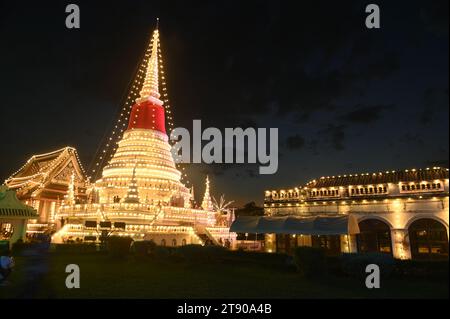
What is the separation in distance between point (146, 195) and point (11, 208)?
47.5ft

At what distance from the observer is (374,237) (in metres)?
23.4

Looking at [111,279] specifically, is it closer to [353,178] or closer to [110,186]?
[353,178]

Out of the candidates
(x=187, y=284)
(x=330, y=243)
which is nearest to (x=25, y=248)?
(x=187, y=284)

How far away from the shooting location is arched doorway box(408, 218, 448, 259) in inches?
819

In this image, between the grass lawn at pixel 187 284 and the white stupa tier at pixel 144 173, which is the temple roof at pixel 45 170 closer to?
the white stupa tier at pixel 144 173

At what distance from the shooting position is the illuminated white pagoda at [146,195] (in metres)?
30.4

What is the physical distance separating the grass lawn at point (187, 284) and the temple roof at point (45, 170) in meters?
32.3

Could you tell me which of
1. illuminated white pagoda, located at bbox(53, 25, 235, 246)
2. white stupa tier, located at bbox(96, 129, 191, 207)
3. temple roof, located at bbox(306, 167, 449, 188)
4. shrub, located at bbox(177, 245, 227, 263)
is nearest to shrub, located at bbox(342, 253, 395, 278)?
shrub, located at bbox(177, 245, 227, 263)

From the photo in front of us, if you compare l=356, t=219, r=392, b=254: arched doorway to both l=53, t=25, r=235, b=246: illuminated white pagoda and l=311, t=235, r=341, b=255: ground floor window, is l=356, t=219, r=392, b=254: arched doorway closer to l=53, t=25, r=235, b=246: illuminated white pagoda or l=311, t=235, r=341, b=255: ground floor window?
l=311, t=235, r=341, b=255: ground floor window

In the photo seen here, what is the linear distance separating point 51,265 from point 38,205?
33.9 meters

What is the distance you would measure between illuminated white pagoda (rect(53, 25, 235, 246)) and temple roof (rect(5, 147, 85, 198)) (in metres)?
10.9

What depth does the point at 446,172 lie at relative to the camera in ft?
72.7
